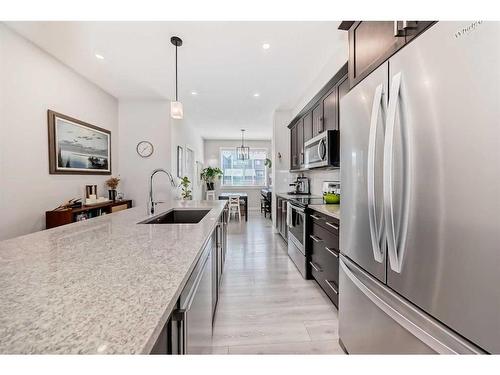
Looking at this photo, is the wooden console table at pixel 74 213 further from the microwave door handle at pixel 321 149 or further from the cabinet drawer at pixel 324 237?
the microwave door handle at pixel 321 149

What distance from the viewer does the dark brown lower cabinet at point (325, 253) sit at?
198 centimetres

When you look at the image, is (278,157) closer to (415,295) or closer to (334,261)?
(334,261)

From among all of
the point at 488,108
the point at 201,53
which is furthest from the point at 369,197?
the point at 201,53

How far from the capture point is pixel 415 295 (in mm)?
932

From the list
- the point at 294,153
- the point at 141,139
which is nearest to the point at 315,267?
the point at 294,153

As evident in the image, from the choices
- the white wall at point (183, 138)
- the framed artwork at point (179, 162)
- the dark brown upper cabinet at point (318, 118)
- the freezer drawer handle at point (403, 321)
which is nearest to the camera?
the freezer drawer handle at point (403, 321)

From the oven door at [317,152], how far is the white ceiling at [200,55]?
99 cm

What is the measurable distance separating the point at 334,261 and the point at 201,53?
2839mm

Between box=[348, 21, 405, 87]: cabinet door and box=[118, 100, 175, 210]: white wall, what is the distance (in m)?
4.02

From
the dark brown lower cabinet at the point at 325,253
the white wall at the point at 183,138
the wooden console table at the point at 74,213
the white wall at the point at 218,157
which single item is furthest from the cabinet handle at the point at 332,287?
the white wall at the point at 218,157

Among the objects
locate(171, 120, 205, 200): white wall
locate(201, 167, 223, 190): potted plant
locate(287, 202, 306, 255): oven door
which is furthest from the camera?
locate(201, 167, 223, 190): potted plant

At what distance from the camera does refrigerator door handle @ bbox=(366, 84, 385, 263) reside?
1098mm

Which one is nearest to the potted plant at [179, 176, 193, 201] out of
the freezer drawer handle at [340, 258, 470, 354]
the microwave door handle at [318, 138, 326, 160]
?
the microwave door handle at [318, 138, 326, 160]

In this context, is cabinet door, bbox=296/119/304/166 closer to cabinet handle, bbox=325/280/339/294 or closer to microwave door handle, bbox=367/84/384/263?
cabinet handle, bbox=325/280/339/294
